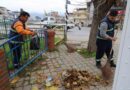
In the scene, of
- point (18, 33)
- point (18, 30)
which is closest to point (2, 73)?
point (18, 30)

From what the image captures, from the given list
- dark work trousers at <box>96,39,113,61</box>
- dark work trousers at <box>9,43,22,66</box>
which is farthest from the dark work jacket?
dark work trousers at <box>9,43,22,66</box>

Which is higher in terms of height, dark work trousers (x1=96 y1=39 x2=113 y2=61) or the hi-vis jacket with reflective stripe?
the hi-vis jacket with reflective stripe

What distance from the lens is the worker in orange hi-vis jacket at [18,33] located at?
373 centimetres

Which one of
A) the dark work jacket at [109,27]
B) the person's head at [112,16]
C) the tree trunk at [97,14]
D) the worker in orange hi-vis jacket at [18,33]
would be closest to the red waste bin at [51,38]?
the tree trunk at [97,14]

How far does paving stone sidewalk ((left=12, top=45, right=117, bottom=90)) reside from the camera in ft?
11.6

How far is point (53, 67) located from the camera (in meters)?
4.63

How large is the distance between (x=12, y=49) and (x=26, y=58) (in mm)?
1048

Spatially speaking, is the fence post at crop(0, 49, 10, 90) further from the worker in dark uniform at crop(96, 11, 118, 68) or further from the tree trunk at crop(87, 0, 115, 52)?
the tree trunk at crop(87, 0, 115, 52)

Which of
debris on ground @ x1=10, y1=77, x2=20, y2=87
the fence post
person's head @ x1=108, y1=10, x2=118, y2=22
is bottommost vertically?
debris on ground @ x1=10, y1=77, x2=20, y2=87

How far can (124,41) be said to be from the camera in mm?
892

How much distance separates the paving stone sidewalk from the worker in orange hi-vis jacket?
0.54 m

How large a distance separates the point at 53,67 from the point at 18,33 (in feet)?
4.91

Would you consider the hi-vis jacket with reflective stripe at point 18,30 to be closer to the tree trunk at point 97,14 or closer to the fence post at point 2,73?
the fence post at point 2,73

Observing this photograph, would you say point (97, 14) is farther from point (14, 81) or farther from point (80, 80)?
point (14, 81)
